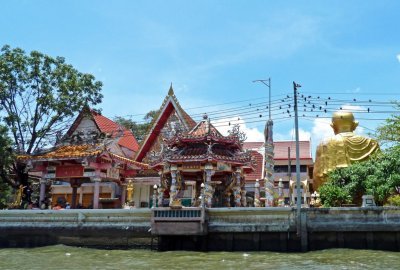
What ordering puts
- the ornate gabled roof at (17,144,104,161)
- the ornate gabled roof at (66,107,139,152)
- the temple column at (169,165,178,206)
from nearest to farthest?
the temple column at (169,165,178,206) < the ornate gabled roof at (17,144,104,161) < the ornate gabled roof at (66,107,139,152)

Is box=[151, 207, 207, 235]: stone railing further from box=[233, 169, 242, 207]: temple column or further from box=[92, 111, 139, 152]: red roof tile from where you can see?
box=[92, 111, 139, 152]: red roof tile

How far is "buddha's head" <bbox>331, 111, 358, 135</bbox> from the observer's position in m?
29.7

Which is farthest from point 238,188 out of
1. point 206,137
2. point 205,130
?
point 205,130

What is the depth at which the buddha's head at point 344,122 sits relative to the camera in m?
29.7

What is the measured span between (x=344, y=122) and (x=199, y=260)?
1790cm

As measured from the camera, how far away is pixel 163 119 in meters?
31.1

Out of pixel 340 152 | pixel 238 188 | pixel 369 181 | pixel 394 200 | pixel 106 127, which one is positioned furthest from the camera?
pixel 106 127

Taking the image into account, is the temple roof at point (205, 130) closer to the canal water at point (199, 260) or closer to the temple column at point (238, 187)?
the temple column at point (238, 187)

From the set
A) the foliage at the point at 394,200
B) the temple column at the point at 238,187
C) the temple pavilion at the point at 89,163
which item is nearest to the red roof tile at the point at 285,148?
the temple pavilion at the point at 89,163

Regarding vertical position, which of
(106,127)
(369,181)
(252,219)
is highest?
(106,127)

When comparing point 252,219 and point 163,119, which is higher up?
point 163,119

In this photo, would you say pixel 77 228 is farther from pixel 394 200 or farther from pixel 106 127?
pixel 106 127

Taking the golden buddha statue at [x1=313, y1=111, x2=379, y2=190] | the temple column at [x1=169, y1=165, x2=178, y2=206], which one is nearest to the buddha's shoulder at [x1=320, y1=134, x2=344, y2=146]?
the golden buddha statue at [x1=313, y1=111, x2=379, y2=190]

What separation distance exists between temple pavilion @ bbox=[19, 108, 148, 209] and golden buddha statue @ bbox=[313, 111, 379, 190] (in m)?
10.8
